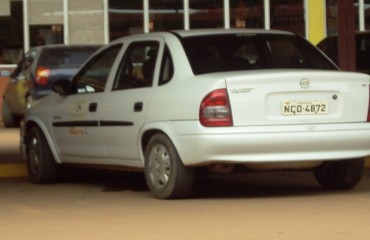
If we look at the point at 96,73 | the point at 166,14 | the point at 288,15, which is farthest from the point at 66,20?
the point at 96,73

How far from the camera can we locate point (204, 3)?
79.3ft

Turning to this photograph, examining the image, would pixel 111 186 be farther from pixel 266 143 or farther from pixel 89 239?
pixel 89 239

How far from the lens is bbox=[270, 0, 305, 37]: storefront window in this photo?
24141 millimetres

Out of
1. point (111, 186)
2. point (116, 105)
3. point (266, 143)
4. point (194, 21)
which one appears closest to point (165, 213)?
point (266, 143)

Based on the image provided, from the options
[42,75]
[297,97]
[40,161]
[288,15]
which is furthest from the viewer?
[288,15]

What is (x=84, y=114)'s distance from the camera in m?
10.9

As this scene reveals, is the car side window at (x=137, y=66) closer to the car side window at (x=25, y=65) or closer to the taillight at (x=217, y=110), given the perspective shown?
the taillight at (x=217, y=110)

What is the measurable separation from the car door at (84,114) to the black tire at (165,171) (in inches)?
35.8

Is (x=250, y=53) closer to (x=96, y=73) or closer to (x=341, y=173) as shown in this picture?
(x=341, y=173)

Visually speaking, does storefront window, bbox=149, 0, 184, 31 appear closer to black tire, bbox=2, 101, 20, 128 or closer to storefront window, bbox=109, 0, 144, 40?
storefront window, bbox=109, 0, 144, 40

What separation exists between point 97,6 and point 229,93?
15.1m

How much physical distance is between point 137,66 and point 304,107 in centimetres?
190

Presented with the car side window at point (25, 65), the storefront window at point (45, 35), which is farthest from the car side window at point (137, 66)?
the storefront window at point (45, 35)

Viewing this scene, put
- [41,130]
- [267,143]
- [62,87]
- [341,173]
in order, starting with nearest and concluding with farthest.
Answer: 1. [267,143]
2. [341,173]
3. [62,87]
4. [41,130]
